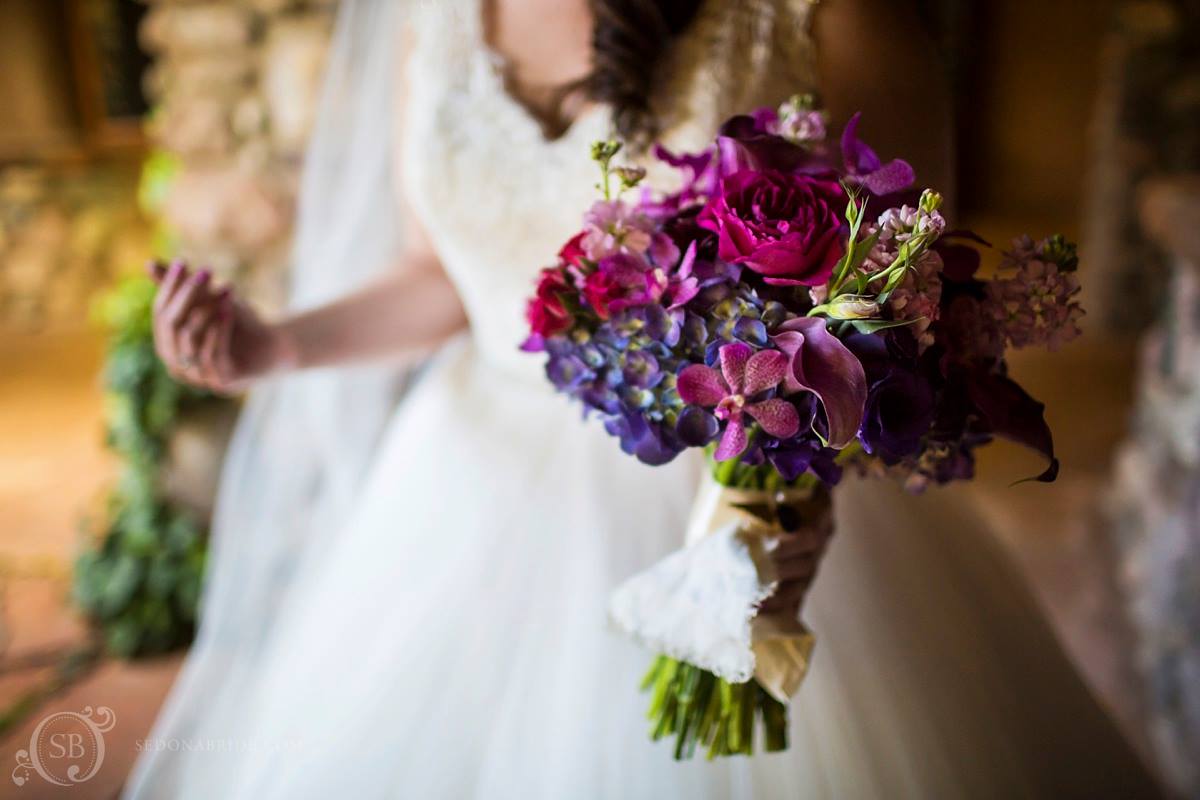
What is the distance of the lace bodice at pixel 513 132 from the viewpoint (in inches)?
38.6

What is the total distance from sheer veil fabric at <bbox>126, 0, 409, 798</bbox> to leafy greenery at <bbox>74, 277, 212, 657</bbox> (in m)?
0.99

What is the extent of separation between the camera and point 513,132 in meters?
1.10

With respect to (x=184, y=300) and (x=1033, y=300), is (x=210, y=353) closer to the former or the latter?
(x=184, y=300)

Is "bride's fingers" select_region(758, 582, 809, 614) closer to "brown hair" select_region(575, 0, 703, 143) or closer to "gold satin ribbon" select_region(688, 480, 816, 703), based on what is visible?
"gold satin ribbon" select_region(688, 480, 816, 703)

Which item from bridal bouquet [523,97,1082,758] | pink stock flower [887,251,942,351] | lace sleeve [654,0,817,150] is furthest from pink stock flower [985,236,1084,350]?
lace sleeve [654,0,817,150]

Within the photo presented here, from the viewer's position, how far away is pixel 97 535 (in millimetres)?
2633

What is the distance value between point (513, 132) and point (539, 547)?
0.51m

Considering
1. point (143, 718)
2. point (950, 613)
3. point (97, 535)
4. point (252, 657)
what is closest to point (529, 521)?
point (950, 613)

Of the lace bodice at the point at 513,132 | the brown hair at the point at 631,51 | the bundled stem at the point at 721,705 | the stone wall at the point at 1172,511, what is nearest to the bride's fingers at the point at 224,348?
the lace bodice at the point at 513,132

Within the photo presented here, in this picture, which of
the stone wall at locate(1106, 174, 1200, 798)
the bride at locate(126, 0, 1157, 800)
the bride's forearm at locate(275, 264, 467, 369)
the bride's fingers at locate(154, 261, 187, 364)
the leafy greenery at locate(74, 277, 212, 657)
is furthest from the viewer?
the leafy greenery at locate(74, 277, 212, 657)

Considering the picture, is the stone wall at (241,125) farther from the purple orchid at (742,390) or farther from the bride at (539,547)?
the purple orchid at (742,390)

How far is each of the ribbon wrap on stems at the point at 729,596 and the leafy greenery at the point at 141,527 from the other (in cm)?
199

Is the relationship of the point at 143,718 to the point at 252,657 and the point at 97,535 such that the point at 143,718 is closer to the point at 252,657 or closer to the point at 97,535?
the point at 97,535

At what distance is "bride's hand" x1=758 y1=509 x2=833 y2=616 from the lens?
2.68 ft
